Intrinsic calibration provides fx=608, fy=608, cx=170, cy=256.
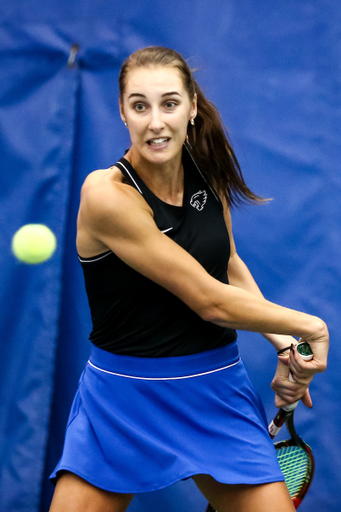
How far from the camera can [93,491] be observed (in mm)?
1393

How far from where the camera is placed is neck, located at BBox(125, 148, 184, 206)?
156cm

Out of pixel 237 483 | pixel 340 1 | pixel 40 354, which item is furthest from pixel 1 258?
pixel 340 1

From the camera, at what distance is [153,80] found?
4.82 ft

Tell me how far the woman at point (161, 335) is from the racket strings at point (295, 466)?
322 mm

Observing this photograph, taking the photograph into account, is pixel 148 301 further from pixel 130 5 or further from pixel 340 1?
pixel 340 1

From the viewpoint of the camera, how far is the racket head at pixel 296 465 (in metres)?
1.79

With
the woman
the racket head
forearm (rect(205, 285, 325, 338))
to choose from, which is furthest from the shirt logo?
the racket head

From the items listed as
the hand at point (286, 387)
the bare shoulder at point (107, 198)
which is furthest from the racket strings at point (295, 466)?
the bare shoulder at point (107, 198)

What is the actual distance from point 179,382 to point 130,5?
163cm

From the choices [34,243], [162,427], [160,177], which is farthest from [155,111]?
[34,243]

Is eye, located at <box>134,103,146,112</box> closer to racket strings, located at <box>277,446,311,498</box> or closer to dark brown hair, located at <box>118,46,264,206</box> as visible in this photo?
dark brown hair, located at <box>118,46,264,206</box>

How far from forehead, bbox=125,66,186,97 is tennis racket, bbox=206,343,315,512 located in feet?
3.09

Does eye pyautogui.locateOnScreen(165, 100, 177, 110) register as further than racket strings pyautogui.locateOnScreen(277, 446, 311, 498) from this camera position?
No

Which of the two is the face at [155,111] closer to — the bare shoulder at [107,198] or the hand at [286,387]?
the bare shoulder at [107,198]
